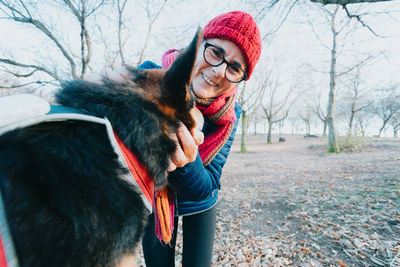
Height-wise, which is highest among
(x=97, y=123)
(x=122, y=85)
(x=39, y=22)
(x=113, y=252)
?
(x=39, y=22)

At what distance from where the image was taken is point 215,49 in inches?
69.4

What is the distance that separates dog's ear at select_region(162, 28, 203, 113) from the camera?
0.82 m

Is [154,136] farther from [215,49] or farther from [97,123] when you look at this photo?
[215,49]

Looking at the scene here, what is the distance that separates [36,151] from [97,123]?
0.24 m

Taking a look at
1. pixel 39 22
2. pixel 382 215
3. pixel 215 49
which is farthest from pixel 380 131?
pixel 39 22

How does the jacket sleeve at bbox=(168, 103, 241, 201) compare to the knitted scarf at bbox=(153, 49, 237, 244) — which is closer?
the jacket sleeve at bbox=(168, 103, 241, 201)

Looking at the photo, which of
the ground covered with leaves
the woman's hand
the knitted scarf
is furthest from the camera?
the ground covered with leaves

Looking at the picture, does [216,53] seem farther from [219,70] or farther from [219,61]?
[219,70]

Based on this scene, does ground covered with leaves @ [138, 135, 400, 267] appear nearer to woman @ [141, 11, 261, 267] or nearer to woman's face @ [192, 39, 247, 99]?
woman @ [141, 11, 261, 267]

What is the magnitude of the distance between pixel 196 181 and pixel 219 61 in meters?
1.18

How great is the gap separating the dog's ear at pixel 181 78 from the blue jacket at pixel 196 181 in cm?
43

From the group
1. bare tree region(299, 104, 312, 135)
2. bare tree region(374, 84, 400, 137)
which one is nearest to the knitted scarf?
bare tree region(374, 84, 400, 137)

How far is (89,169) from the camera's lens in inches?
31.3

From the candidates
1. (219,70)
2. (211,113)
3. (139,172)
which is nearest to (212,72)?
(219,70)
